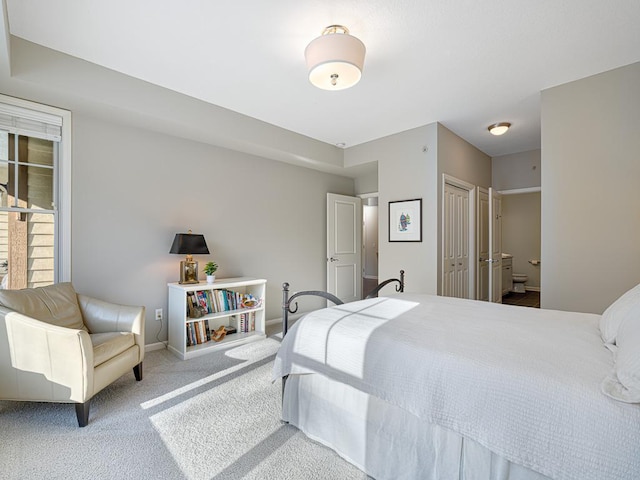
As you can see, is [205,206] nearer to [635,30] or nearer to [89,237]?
[89,237]

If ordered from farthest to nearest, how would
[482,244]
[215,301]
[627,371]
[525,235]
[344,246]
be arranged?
[525,235]
[344,246]
[482,244]
[215,301]
[627,371]

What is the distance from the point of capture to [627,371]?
975mm

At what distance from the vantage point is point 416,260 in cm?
397

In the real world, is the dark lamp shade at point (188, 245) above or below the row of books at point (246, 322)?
above

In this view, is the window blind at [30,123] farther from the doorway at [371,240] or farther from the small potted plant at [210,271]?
the doorway at [371,240]

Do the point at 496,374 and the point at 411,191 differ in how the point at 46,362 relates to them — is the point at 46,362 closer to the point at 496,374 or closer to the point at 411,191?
the point at 496,374

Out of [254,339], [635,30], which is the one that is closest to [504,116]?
[635,30]

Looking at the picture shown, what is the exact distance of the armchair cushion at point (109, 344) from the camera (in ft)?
6.88

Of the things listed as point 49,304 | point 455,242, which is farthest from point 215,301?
point 455,242

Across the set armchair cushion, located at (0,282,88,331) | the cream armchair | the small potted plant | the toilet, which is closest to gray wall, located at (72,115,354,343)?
the small potted plant

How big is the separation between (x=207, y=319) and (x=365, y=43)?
297cm

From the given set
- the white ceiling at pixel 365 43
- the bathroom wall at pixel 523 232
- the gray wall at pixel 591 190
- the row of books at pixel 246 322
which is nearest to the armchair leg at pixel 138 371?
the row of books at pixel 246 322

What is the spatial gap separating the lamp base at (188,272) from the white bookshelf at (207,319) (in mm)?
80

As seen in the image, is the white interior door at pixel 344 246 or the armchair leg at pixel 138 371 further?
the white interior door at pixel 344 246
